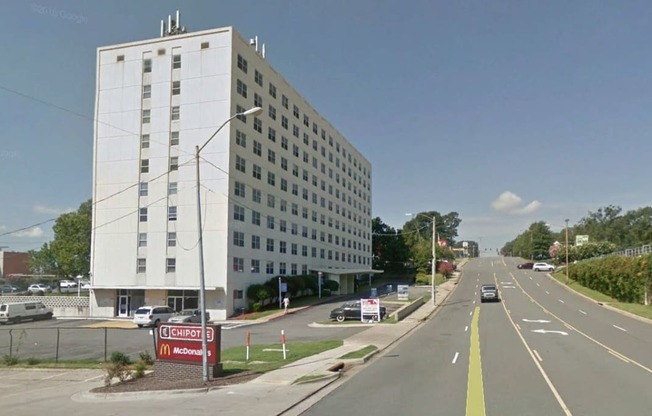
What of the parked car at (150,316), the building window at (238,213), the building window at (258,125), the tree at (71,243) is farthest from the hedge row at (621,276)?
the tree at (71,243)

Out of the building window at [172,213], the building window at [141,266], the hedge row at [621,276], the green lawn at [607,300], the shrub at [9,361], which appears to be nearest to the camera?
the shrub at [9,361]

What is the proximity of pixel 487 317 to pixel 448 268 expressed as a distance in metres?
57.5

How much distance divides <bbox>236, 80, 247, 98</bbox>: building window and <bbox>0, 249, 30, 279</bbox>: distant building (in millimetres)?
98440

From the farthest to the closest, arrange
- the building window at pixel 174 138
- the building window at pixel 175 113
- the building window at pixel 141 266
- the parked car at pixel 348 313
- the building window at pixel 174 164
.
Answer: the building window at pixel 175 113 < the building window at pixel 141 266 < the building window at pixel 174 138 < the building window at pixel 174 164 < the parked car at pixel 348 313

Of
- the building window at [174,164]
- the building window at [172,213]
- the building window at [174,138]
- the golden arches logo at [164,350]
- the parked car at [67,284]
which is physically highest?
the building window at [174,138]

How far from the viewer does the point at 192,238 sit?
51531 mm

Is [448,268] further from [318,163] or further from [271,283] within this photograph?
[271,283]

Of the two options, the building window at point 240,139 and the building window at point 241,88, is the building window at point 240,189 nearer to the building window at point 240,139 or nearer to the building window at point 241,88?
the building window at point 240,139

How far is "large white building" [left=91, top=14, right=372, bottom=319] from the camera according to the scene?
A: 169ft

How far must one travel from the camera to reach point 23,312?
49719mm

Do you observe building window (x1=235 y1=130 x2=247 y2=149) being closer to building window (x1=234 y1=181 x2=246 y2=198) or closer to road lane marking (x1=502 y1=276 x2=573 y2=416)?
building window (x1=234 y1=181 x2=246 y2=198)

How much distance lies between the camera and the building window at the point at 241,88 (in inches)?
2112

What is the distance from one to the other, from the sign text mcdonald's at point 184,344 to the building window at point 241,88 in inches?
1551

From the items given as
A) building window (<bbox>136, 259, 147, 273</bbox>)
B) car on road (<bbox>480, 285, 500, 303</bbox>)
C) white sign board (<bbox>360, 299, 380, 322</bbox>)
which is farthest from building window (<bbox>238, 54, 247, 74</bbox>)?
car on road (<bbox>480, 285, 500, 303</bbox>)
